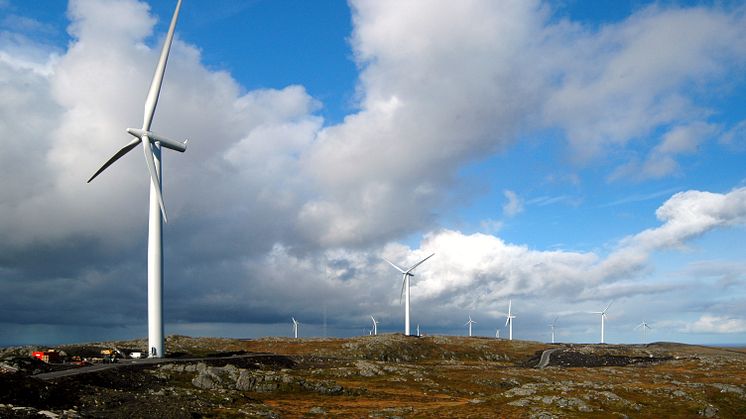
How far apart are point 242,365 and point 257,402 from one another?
102ft

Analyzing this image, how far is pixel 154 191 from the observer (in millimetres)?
96312

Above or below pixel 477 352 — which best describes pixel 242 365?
above

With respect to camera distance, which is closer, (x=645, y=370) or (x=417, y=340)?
(x=645, y=370)

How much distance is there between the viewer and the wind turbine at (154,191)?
309ft

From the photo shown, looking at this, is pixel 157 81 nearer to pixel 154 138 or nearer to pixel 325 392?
pixel 154 138

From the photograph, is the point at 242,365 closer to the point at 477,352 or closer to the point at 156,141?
the point at 156,141

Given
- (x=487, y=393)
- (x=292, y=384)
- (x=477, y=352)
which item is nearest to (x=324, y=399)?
(x=292, y=384)

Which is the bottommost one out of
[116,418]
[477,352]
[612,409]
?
[477,352]

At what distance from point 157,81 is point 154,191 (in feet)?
65.8

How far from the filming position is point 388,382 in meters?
103

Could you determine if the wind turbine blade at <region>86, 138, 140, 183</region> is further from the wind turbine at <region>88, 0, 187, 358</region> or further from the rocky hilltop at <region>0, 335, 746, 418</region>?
the rocky hilltop at <region>0, 335, 746, 418</region>

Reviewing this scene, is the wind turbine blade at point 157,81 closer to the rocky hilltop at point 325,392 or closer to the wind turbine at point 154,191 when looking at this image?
the wind turbine at point 154,191

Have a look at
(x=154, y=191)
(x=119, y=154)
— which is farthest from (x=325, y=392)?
(x=119, y=154)

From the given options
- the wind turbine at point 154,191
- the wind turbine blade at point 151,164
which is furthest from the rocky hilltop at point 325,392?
the wind turbine blade at point 151,164
